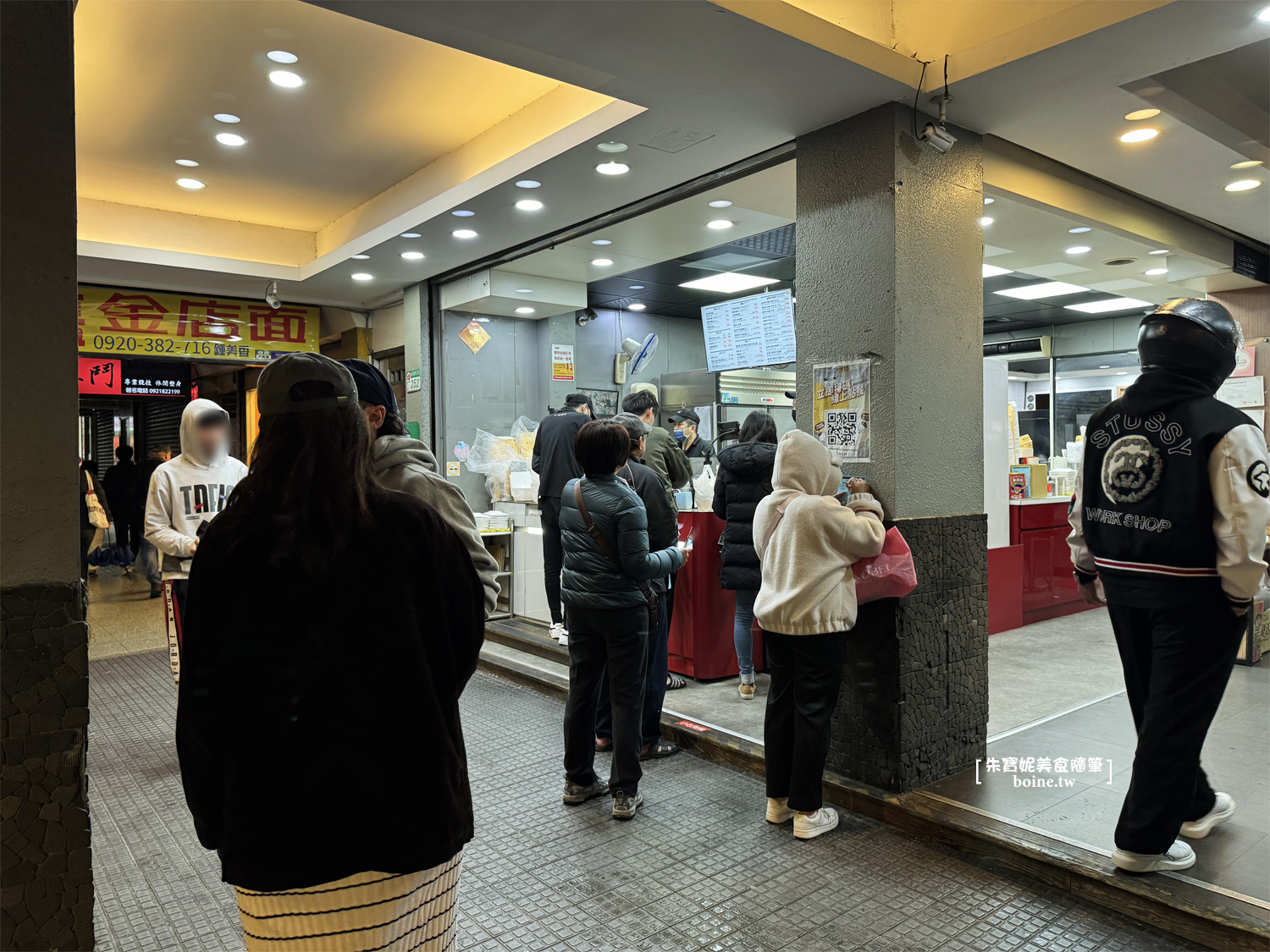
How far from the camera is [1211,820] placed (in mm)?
2842

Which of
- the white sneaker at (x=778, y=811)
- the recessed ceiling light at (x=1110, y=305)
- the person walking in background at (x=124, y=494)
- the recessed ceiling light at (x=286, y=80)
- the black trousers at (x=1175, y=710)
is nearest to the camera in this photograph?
the black trousers at (x=1175, y=710)

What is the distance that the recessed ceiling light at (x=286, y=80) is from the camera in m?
4.15

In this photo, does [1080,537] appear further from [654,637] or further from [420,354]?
[420,354]

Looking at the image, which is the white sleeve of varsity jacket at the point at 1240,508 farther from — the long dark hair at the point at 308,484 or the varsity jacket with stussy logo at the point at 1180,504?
the long dark hair at the point at 308,484

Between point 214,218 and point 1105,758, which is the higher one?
point 214,218

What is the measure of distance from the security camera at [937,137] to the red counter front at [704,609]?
2.35 m

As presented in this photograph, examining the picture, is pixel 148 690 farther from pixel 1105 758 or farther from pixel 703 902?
pixel 1105 758

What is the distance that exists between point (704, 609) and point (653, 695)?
1.09m

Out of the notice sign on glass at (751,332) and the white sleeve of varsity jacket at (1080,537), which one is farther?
the notice sign on glass at (751,332)

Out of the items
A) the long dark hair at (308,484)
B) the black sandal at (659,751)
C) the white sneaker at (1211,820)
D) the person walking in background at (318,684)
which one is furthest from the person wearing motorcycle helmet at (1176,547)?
the long dark hair at (308,484)

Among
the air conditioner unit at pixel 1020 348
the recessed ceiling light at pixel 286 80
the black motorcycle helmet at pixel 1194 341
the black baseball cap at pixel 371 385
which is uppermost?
the recessed ceiling light at pixel 286 80

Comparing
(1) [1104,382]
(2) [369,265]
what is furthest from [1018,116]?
(1) [1104,382]

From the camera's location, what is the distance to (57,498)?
1.61 meters

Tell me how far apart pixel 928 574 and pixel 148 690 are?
453 centimetres
